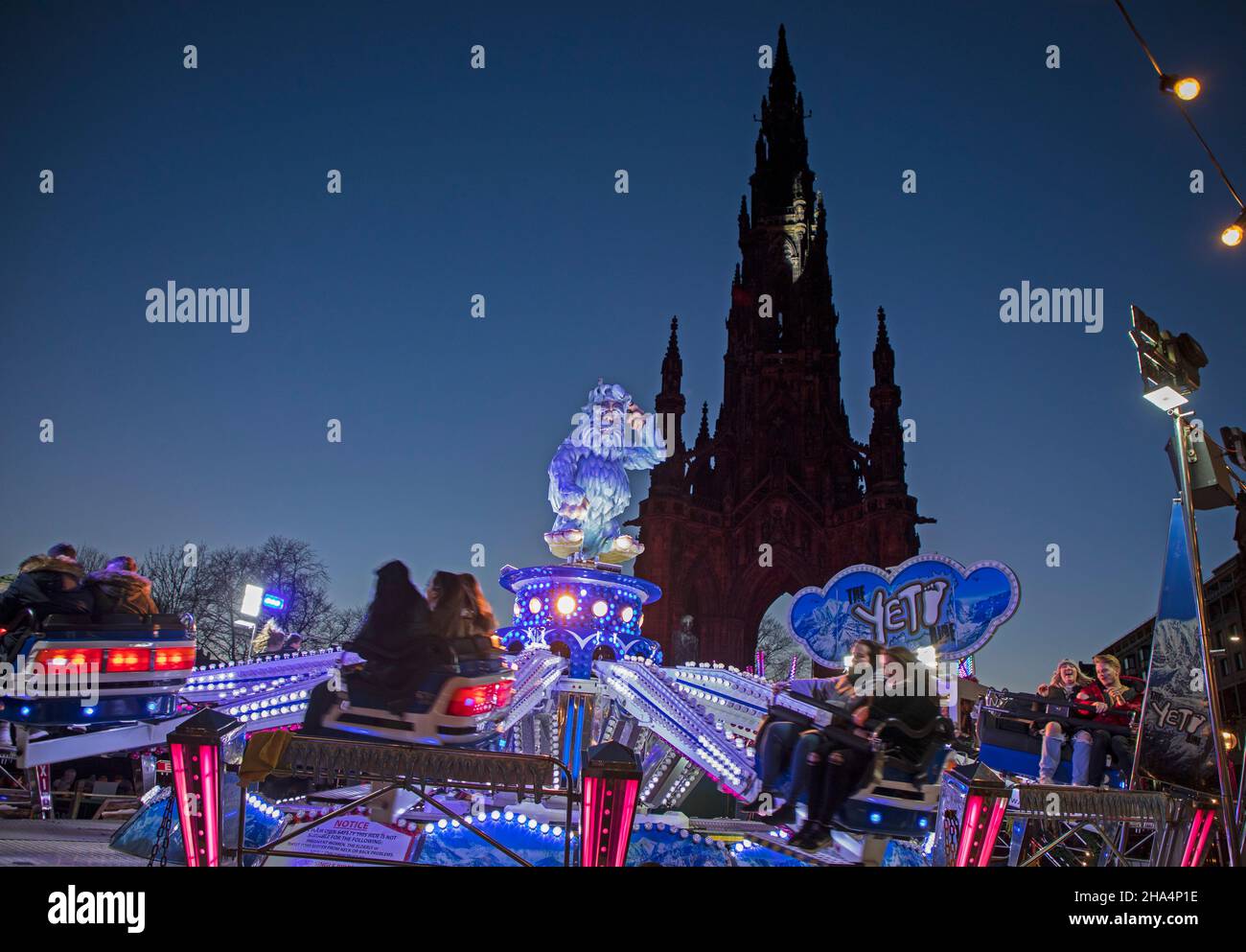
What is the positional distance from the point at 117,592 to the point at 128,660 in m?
0.77

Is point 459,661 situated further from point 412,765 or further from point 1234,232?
point 1234,232

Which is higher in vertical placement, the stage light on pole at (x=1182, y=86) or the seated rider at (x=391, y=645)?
the stage light on pole at (x=1182, y=86)

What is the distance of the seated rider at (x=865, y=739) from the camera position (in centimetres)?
761

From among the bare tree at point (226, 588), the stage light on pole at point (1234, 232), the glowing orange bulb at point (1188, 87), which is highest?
the glowing orange bulb at point (1188, 87)

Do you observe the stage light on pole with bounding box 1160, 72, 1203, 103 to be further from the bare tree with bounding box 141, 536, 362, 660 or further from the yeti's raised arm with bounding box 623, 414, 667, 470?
the bare tree with bounding box 141, 536, 362, 660

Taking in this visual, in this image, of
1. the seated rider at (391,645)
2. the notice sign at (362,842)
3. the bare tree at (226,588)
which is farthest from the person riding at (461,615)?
the bare tree at (226,588)

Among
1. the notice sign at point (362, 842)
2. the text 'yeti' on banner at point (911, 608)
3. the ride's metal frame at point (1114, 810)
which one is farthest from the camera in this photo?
the text 'yeti' on banner at point (911, 608)

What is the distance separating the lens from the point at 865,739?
7645 mm

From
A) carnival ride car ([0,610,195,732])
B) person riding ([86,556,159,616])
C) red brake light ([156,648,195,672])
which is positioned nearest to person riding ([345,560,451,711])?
red brake light ([156,648,195,672])

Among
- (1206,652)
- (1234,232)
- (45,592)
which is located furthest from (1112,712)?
(45,592)

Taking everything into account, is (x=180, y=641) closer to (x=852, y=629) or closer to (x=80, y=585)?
(x=80, y=585)

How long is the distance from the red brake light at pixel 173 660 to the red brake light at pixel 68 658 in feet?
1.55

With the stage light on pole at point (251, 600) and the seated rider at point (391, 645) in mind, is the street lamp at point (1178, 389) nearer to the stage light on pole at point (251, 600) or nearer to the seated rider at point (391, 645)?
the seated rider at point (391, 645)

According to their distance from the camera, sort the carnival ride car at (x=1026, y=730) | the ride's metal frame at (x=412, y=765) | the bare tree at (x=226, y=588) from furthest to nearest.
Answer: the bare tree at (x=226, y=588) → the carnival ride car at (x=1026, y=730) → the ride's metal frame at (x=412, y=765)
